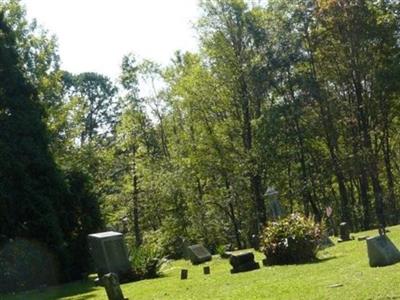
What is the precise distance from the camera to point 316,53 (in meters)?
36.9

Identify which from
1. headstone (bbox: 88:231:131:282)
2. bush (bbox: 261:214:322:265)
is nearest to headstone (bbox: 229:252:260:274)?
bush (bbox: 261:214:322:265)

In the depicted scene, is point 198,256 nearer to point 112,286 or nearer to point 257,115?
point 112,286

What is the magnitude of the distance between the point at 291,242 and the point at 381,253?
3.96 m

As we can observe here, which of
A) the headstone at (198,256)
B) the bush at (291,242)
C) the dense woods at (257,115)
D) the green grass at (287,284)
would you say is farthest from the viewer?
Answer: the dense woods at (257,115)

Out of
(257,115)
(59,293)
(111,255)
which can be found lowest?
(59,293)

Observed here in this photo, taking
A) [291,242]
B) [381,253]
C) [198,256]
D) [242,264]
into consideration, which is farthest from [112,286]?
[198,256]

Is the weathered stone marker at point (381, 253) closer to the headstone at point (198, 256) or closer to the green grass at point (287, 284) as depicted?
the green grass at point (287, 284)

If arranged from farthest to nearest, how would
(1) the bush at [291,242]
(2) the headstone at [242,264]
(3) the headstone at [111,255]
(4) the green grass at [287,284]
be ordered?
1. (3) the headstone at [111,255]
2. (1) the bush at [291,242]
3. (2) the headstone at [242,264]
4. (4) the green grass at [287,284]

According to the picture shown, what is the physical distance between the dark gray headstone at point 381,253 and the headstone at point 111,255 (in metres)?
8.12

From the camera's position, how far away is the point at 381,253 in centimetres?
1213

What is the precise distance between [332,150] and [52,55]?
17.6 metres

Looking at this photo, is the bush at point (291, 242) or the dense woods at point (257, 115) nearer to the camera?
the bush at point (291, 242)

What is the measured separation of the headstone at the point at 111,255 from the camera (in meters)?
17.9

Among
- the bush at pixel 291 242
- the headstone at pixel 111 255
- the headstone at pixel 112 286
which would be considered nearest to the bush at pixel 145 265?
the headstone at pixel 111 255
